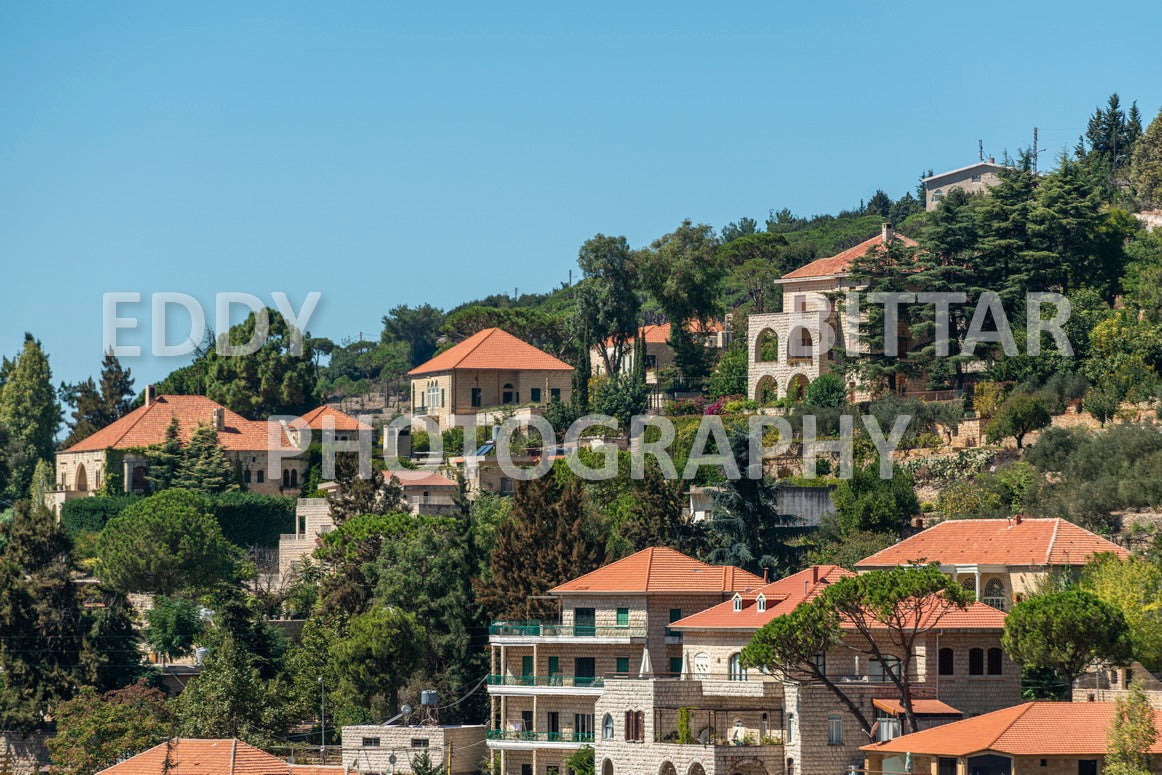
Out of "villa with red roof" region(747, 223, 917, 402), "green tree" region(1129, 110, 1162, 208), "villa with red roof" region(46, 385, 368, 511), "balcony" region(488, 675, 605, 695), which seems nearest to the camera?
"balcony" region(488, 675, 605, 695)

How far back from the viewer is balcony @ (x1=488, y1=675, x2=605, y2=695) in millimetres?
65500

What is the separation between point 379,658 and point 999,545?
20.3m

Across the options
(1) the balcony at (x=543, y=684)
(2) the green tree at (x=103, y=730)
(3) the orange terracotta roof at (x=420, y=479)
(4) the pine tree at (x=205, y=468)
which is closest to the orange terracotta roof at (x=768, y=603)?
(1) the balcony at (x=543, y=684)

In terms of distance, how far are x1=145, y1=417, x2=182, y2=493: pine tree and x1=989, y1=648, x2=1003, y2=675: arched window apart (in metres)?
48.8

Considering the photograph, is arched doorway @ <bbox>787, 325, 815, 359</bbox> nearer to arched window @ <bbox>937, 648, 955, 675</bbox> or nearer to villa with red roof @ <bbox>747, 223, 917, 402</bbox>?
villa with red roof @ <bbox>747, 223, 917, 402</bbox>

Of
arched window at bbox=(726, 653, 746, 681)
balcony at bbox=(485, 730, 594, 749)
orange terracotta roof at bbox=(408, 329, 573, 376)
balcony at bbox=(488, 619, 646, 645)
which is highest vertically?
orange terracotta roof at bbox=(408, 329, 573, 376)

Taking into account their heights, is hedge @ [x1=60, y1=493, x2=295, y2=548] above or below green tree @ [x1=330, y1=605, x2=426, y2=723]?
above

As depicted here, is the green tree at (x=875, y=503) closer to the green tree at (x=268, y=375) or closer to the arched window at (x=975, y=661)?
the arched window at (x=975, y=661)

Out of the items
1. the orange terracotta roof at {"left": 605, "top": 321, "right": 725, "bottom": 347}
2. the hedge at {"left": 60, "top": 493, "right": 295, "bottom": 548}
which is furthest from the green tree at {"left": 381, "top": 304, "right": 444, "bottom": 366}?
the hedge at {"left": 60, "top": 493, "right": 295, "bottom": 548}

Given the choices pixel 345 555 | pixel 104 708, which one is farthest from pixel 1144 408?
pixel 104 708

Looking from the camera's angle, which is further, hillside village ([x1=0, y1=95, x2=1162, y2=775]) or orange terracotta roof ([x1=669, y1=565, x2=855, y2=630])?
orange terracotta roof ([x1=669, y1=565, x2=855, y2=630])

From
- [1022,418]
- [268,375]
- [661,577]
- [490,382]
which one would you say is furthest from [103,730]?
[268,375]

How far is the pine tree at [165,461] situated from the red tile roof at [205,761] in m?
34.6

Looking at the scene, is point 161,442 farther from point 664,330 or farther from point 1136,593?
point 1136,593
